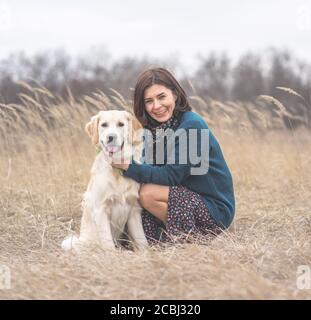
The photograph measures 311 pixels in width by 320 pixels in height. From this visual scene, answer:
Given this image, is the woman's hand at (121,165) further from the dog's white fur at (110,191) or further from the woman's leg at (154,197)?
the woman's leg at (154,197)

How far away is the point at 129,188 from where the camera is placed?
11.8 ft

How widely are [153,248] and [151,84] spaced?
1.08 m

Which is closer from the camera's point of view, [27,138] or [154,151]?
[154,151]

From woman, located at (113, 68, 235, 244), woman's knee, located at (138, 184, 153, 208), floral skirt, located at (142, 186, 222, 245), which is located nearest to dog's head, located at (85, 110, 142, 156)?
woman, located at (113, 68, 235, 244)

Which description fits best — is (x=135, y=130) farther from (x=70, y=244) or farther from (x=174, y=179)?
(x=70, y=244)

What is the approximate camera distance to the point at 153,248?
10.9 ft

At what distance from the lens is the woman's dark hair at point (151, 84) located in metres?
3.69

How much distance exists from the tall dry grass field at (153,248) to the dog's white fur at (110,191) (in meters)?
0.27

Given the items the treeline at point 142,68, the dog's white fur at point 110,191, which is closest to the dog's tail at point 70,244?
the dog's white fur at point 110,191

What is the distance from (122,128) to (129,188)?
0.39 m

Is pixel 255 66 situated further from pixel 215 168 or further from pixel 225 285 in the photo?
pixel 225 285

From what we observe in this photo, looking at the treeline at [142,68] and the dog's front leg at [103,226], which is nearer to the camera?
the dog's front leg at [103,226]

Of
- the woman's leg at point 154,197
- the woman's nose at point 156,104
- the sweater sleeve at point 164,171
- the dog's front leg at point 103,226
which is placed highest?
the woman's nose at point 156,104
